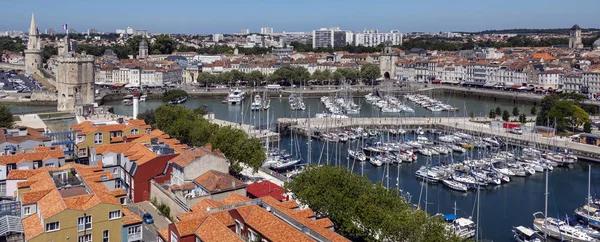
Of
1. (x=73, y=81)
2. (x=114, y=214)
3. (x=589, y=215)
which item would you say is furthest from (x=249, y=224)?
(x=73, y=81)

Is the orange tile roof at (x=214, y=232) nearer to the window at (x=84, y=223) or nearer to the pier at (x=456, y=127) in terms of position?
the window at (x=84, y=223)

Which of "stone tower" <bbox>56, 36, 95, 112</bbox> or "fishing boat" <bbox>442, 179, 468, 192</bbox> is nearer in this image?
"fishing boat" <bbox>442, 179, 468, 192</bbox>

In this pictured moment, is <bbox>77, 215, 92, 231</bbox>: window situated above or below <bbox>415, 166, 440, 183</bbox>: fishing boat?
above

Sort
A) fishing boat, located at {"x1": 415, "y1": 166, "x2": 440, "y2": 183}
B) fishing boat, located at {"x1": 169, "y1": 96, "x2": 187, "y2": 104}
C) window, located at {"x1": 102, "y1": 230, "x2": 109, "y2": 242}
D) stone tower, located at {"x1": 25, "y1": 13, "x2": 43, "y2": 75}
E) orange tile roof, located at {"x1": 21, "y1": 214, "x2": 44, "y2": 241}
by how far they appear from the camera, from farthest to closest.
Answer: stone tower, located at {"x1": 25, "y1": 13, "x2": 43, "y2": 75} < fishing boat, located at {"x1": 169, "y1": 96, "x2": 187, "y2": 104} < fishing boat, located at {"x1": 415, "y1": 166, "x2": 440, "y2": 183} < window, located at {"x1": 102, "y1": 230, "x2": 109, "y2": 242} < orange tile roof, located at {"x1": 21, "y1": 214, "x2": 44, "y2": 241}

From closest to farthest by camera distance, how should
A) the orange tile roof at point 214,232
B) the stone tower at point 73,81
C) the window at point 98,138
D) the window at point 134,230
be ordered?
1. the orange tile roof at point 214,232
2. the window at point 134,230
3. the window at point 98,138
4. the stone tower at point 73,81

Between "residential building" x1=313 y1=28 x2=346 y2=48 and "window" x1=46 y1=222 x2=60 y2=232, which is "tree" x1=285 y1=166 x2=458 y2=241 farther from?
"residential building" x1=313 y1=28 x2=346 y2=48

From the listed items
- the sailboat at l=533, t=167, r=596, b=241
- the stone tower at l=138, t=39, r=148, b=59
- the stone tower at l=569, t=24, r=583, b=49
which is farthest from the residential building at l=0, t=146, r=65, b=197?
the stone tower at l=569, t=24, r=583, b=49

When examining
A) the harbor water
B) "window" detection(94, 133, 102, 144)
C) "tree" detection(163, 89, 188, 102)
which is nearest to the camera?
the harbor water

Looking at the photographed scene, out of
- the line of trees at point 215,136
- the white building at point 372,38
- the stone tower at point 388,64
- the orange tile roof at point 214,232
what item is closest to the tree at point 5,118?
the line of trees at point 215,136
